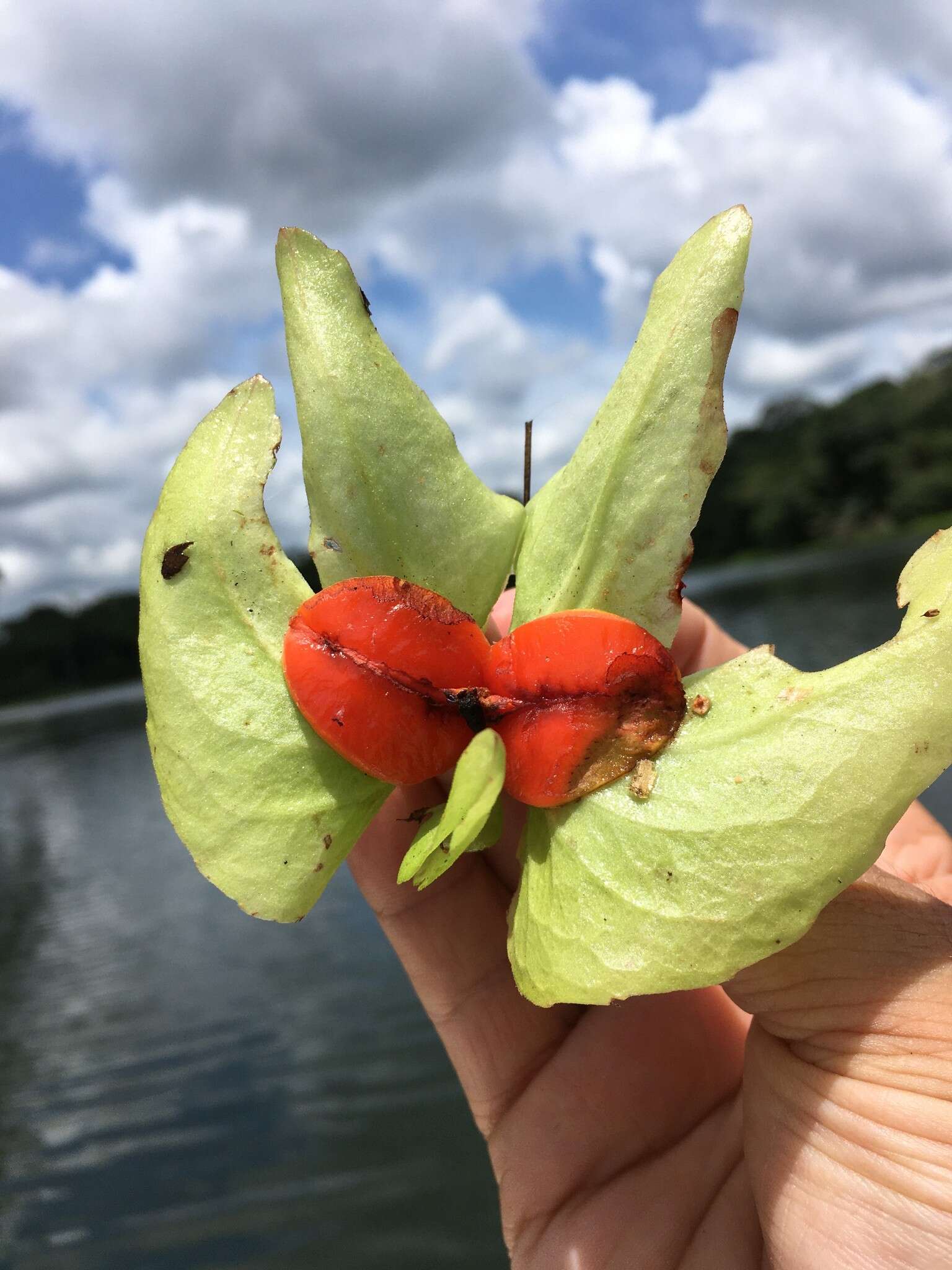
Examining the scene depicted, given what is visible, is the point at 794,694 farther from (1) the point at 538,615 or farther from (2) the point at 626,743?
(1) the point at 538,615

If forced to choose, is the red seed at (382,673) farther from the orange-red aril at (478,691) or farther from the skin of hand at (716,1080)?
the skin of hand at (716,1080)

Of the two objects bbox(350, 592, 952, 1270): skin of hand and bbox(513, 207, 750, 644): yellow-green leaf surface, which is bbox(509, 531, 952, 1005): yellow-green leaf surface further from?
bbox(350, 592, 952, 1270): skin of hand

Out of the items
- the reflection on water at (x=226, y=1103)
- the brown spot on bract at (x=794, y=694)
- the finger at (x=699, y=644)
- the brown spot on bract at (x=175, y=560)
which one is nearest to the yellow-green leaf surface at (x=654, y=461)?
the brown spot on bract at (x=794, y=694)

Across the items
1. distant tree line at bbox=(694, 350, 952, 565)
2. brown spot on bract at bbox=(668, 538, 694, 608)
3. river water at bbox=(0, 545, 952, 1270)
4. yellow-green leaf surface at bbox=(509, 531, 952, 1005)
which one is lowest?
river water at bbox=(0, 545, 952, 1270)

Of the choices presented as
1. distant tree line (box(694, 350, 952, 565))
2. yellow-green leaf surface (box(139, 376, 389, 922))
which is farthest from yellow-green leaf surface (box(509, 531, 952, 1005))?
distant tree line (box(694, 350, 952, 565))

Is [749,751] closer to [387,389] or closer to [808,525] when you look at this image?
[387,389]

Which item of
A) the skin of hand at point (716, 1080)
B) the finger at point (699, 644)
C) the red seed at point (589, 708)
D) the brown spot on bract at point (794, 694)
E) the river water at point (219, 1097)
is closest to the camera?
the brown spot on bract at point (794, 694)

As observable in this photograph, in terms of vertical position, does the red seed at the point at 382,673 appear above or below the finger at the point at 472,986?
above
